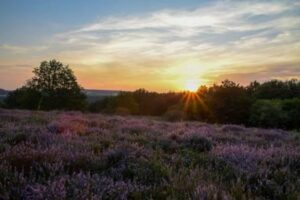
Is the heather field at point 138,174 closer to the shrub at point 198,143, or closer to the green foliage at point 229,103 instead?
the shrub at point 198,143

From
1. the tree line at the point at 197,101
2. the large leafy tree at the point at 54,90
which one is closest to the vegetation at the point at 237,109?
the tree line at the point at 197,101

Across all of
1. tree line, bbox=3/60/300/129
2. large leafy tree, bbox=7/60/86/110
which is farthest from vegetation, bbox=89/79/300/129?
large leafy tree, bbox=7/60/86/110

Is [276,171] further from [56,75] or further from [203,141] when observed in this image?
[56,75]

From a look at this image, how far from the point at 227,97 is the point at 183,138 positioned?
106ft

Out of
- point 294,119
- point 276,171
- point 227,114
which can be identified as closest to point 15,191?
point 276,171

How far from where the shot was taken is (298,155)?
6.62m

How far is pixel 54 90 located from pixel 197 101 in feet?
102

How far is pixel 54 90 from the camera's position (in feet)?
222

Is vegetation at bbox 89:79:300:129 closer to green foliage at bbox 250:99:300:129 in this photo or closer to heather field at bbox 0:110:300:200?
green foliage at bbox 250:99:300:129

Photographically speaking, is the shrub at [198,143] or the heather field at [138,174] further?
the shrub at [198,143]

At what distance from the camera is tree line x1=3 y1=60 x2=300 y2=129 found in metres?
36.6

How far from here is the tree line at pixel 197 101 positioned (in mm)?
36594

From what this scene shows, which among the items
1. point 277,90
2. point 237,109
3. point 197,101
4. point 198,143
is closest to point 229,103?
point 237,109

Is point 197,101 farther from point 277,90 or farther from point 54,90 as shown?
point 54,90
